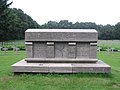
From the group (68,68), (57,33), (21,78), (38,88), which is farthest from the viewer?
(57,33)

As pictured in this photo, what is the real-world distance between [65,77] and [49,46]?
197 cm

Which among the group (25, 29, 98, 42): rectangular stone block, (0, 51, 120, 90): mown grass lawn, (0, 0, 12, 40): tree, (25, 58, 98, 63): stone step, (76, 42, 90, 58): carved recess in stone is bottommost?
(0, 51, 120, 90): mown grass lawn

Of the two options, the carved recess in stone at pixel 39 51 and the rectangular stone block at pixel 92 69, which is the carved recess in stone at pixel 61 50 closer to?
the carved recess in stone at pixel 39 51

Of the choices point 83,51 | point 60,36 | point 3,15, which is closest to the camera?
point 60,36

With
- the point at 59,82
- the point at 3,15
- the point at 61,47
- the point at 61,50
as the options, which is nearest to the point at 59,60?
the point at 61,50

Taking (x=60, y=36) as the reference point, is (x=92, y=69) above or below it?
below

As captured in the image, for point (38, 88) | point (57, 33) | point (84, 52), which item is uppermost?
point (57, 33)

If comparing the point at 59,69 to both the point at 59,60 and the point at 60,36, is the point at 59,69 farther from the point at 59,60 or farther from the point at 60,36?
the point at 60,36

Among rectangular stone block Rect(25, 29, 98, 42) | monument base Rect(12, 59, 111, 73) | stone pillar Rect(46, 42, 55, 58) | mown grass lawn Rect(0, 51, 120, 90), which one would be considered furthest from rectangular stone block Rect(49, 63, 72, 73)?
rectangular stone block Rect(25, 29, 98, 42)

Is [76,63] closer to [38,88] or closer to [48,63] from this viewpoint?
[48,63]

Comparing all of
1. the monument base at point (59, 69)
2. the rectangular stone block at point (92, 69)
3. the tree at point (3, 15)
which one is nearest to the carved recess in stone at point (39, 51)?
the monument base at point (59, 69)

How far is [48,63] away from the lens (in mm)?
10867

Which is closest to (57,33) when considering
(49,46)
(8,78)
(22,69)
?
(49,46)

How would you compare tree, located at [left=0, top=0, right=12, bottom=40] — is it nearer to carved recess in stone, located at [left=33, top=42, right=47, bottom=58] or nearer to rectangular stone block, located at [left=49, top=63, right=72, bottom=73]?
carved recess in stone, located at [left=33, top=42, right=47, bottom=58]
